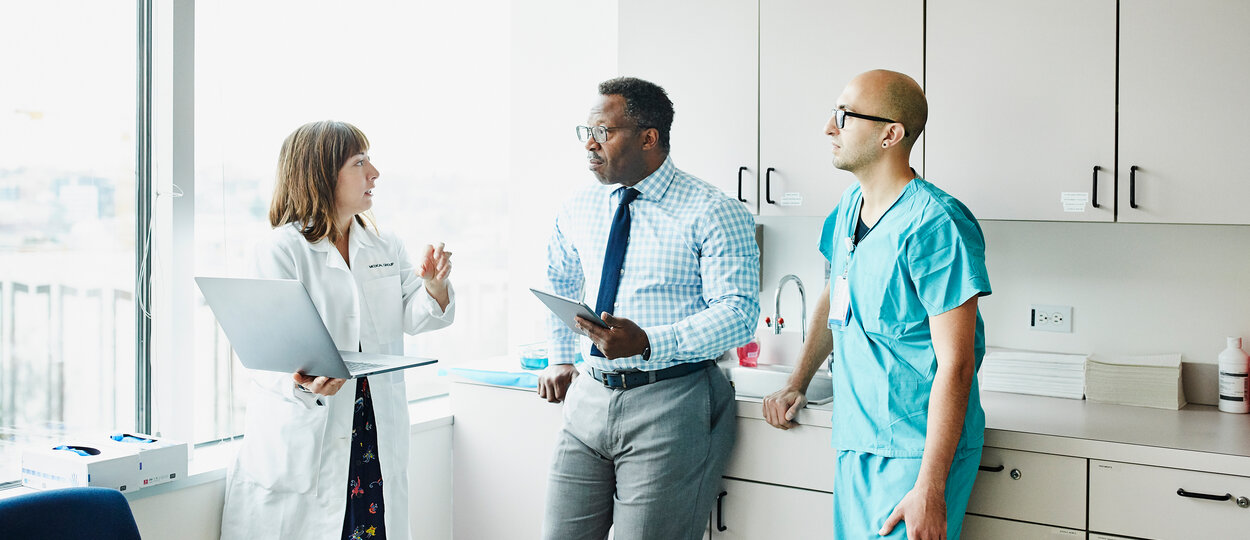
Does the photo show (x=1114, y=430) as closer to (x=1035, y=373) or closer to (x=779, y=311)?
(x=1035, y=373)

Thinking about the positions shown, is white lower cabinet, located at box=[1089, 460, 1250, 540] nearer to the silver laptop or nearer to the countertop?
the countertop

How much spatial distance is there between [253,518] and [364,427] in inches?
12.9

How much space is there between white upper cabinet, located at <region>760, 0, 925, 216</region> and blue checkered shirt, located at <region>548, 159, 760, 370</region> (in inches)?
17.5

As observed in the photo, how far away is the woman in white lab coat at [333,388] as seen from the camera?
2.11 m

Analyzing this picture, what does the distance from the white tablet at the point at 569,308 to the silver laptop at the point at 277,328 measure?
31 cm

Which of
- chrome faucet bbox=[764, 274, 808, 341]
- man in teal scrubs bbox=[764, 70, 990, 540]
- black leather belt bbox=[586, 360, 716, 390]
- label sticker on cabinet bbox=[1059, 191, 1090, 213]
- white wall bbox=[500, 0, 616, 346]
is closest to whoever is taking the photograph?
man in teal scrubs bbox=[764, 70, 990, 540]

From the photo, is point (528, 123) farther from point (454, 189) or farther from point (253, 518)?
point (253, 518)

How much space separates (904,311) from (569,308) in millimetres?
684

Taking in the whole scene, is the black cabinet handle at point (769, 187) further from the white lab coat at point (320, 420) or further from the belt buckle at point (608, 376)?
the white lab coat at point (320, 420)

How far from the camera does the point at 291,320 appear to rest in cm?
188

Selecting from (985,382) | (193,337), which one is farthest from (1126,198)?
(193,337)

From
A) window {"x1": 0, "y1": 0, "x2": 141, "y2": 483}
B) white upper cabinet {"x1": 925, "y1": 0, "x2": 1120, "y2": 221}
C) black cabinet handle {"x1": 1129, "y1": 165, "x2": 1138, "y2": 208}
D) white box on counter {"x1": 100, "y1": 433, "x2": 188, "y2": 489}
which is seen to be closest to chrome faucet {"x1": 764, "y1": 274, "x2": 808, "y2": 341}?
white upper cabinet {"x1": 925, "y1": 0, "x2": 1120, "y2": 221}

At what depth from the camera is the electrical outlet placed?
2.52m

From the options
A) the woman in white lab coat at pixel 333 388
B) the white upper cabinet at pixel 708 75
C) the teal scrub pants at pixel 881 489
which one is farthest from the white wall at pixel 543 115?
the teal scrub pants at pixel 881 489
